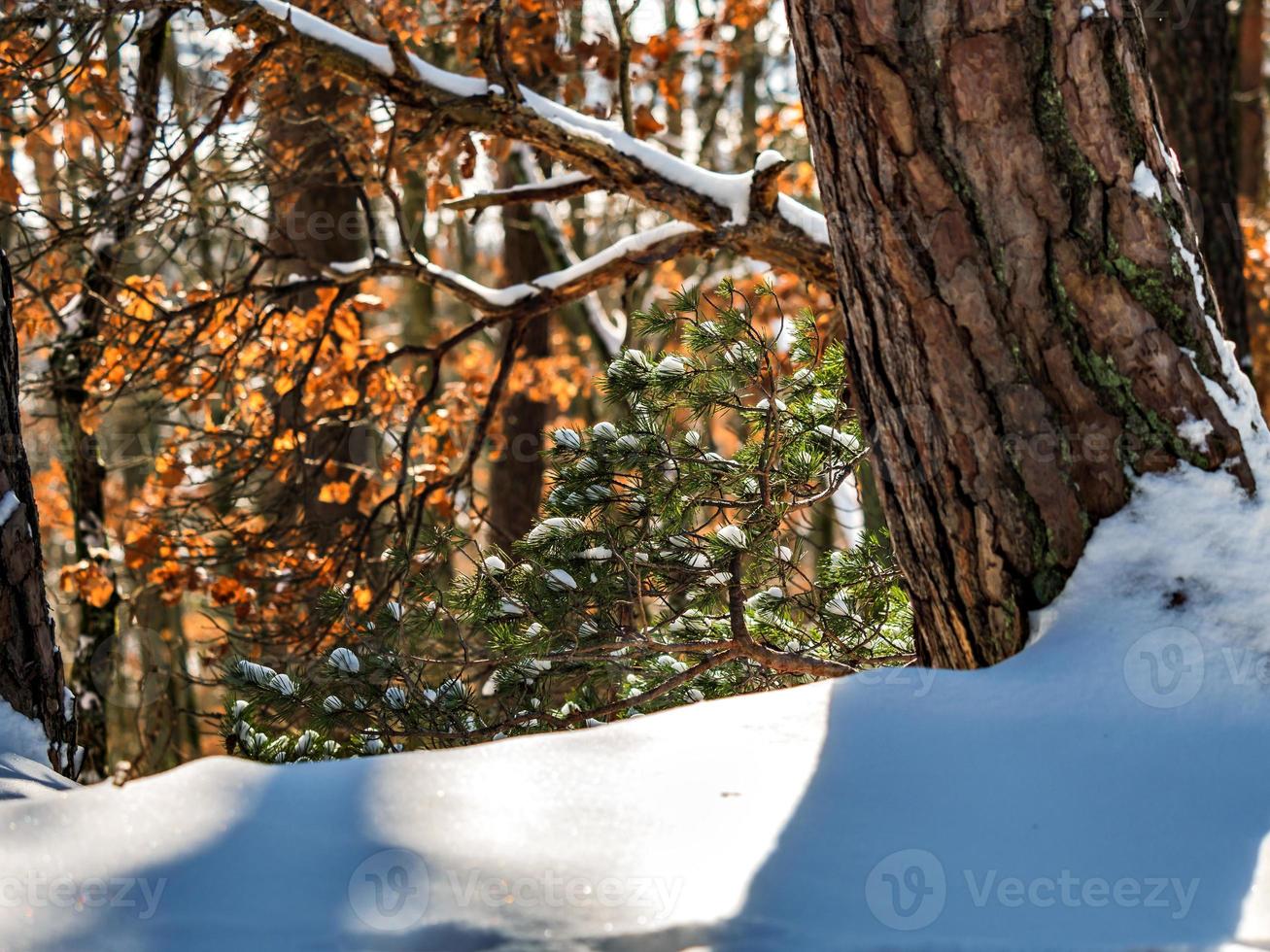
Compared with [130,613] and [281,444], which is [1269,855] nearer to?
[281,444]

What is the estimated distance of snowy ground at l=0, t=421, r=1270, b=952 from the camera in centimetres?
137

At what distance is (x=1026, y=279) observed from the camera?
6.70 ft

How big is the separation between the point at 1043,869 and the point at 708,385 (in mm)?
1803

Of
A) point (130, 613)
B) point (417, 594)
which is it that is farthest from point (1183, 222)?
point (130, 613)

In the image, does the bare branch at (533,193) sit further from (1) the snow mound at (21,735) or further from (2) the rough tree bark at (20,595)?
(1) the snow mound at (21,735)

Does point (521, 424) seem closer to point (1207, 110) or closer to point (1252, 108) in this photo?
point (1207, 110)

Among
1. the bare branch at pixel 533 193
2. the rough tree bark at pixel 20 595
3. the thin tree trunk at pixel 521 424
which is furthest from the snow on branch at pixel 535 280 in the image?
the thin tree trunk at pixel 521 424

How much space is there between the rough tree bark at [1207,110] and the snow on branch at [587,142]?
2458mm

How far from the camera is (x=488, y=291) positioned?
4.53 metres

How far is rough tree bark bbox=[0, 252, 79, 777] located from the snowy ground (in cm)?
22

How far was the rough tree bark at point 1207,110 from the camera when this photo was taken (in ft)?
17.2

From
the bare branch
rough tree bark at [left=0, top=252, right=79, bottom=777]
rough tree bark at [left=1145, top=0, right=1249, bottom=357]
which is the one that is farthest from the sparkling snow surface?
rough tree bark at [left=1145, top=0, right=1249, bottom=357]

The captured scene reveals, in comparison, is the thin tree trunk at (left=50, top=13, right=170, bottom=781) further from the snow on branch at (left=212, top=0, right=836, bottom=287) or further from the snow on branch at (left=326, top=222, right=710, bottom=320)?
the snow on branch at (left=212, top=0, right=836, bottom=287)

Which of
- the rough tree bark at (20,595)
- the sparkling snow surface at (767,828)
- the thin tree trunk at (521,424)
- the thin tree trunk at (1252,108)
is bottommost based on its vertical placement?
the sparkling snow surface at (767,828)
